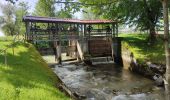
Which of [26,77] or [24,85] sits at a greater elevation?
[26,77]

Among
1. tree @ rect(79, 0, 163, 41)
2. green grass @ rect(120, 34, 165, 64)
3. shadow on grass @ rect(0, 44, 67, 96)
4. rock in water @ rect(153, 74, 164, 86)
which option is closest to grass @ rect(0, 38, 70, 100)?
shadow on grass @ rect(0, 44, 67, 96)

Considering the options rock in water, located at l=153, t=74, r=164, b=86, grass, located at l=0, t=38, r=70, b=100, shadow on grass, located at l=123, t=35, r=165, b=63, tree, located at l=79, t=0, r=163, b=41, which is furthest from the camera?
tree, located at l=79, t=0, r=163, b=41

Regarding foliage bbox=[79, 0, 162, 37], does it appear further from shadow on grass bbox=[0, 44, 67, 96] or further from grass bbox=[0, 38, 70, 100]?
grass bbox=[0, 38, 70, 100]

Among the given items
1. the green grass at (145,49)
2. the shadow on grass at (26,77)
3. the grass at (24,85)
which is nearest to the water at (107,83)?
the green grass at (145,49)

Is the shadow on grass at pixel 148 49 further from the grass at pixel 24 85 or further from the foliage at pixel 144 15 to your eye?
the grass at pixel 24 85

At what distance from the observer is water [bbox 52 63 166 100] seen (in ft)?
62.1

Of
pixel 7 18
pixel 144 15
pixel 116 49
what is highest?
pixel 7 18

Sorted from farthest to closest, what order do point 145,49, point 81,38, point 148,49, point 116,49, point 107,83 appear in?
1. point 81,38
2. point 116,49
3. point 145,49
4. point 148,49
5. point 107,83

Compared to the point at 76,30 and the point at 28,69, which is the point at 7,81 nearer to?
the point at 28,69

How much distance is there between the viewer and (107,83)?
76.5 feet

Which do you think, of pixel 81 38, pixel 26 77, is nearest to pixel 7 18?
pixel 81 38

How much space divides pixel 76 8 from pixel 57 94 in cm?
597

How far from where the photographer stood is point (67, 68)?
105 ft

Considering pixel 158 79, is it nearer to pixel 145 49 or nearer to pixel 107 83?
pixel 107 83
